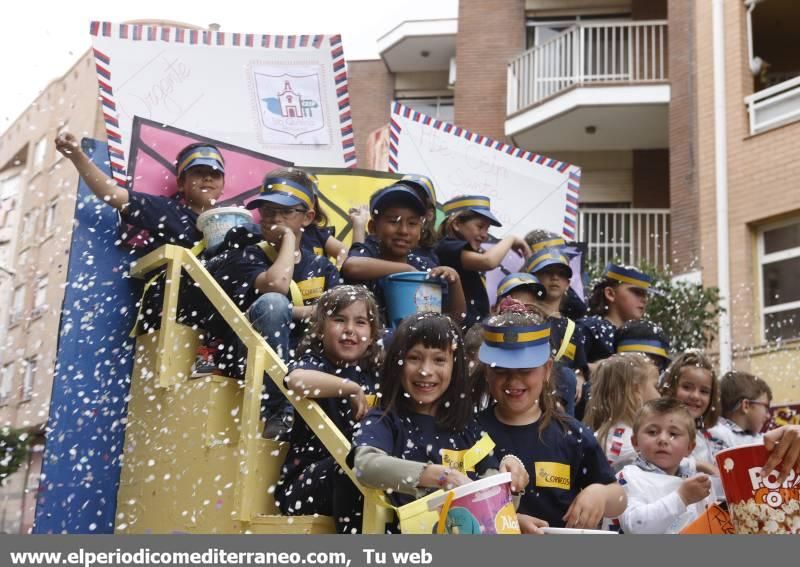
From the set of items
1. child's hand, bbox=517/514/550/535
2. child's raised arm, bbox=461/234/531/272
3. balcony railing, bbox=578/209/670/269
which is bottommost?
child's hand, bbox=517/514/550/535

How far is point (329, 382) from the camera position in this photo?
371cm

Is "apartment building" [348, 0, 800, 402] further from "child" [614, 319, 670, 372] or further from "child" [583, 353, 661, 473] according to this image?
"child" [583, 353, 661, 473]

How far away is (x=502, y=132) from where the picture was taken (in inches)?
763

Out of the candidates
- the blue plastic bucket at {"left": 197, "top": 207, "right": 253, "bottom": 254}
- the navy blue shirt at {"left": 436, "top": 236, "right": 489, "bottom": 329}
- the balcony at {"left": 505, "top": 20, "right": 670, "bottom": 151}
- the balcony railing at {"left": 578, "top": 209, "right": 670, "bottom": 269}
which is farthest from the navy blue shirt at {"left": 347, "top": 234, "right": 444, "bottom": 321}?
the balcony at {"left": 505, "top": 20, "right": 670, "bottom": 151}

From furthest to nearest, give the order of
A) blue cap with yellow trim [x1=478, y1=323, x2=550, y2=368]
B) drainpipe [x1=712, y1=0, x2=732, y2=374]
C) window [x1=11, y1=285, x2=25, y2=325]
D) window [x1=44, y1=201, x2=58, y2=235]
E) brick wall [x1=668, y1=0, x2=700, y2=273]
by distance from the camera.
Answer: window [x1=11, y1=285, x2=25, y2=325], window [x1=44, y1=201, x2=58, y2=235], brick wall [x1=668, y1=0, x2=700, y2=273], drainpipe [x1=712, y1=0, x2=732, y2=374], blue cap with yellow trim [x1=478, y1=323, x2=550, y2=368]

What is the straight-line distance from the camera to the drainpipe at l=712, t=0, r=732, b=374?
43.3 ft

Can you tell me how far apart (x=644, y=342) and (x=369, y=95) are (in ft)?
61.2

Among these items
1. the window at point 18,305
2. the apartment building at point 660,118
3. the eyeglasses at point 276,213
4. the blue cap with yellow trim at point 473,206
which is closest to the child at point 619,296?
the blue cap with yellow trim at point 473,206

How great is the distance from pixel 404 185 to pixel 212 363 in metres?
1.38

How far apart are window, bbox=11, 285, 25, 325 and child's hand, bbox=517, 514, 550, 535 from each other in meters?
33.8

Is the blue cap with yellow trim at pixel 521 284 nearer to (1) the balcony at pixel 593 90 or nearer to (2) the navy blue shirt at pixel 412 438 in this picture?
(2) the navy blue shirt at pixel 412 438
